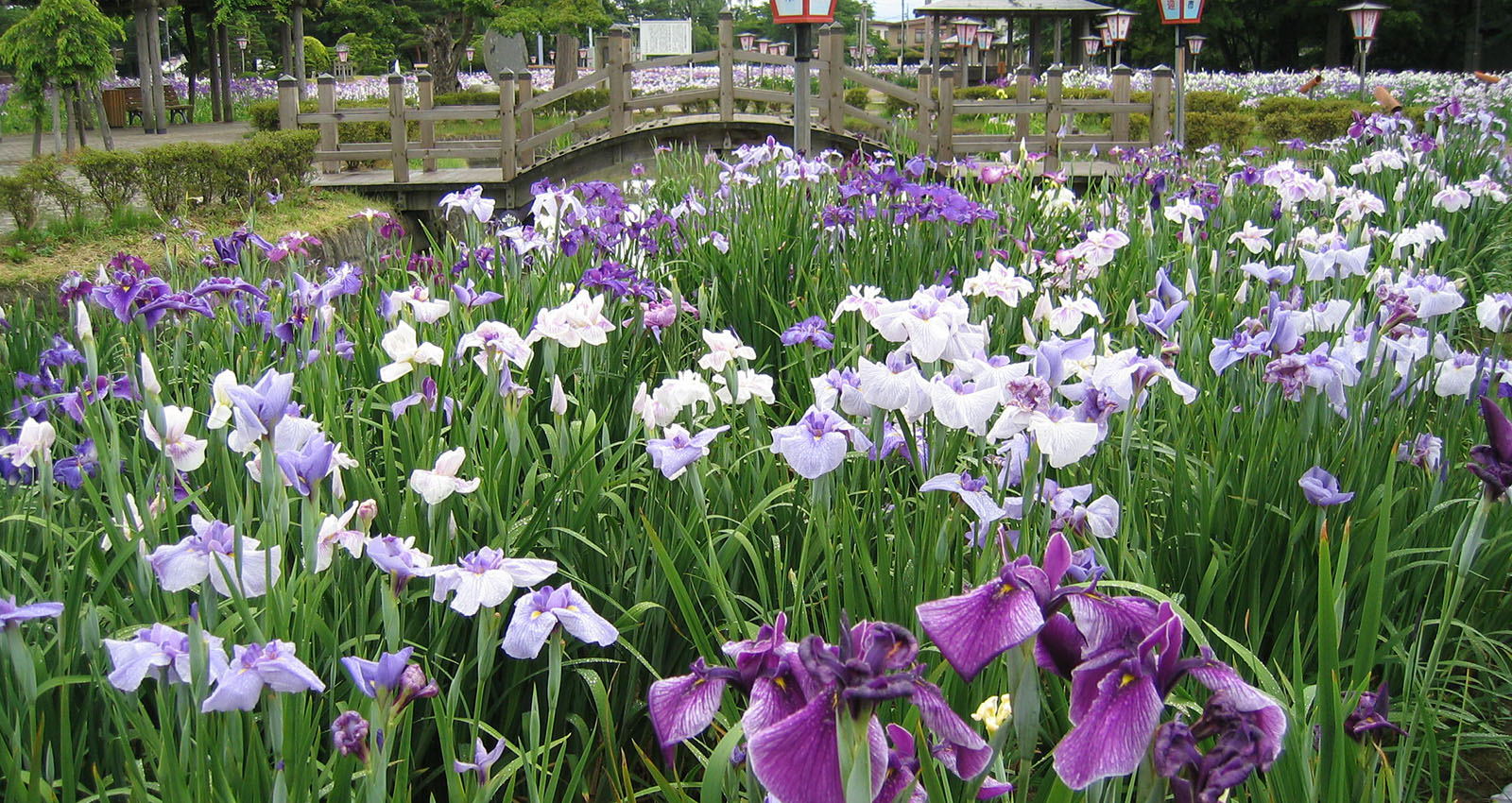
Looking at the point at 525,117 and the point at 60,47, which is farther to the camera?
the point at 525,117

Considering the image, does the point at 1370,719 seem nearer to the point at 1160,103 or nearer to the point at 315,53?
the point at 1160,103

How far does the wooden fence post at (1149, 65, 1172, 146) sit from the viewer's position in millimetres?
13328

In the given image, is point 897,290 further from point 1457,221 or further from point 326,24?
point 326,24

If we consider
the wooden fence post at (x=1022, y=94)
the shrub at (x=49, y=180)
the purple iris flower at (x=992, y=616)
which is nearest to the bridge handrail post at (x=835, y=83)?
the wooden fence post at (x=1022, y=94)

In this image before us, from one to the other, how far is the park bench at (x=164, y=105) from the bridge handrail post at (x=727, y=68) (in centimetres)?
1504

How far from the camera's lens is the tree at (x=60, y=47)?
32.3 ft

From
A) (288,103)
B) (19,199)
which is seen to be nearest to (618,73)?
(288,103)

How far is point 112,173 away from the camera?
28.0 feet

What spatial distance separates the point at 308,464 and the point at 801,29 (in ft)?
18.8

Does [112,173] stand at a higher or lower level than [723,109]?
lower

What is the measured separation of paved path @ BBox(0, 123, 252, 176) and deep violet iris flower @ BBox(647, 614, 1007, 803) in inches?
559

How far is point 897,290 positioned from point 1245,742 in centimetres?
321

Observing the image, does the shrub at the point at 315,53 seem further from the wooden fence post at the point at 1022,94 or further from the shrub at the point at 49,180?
the shrub at the point at 49,180

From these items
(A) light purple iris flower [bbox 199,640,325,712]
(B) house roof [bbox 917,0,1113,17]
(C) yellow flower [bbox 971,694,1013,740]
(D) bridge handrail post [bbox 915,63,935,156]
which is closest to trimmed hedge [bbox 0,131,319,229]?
(A) light purple iris flower [bbox 199,640,325,712]
